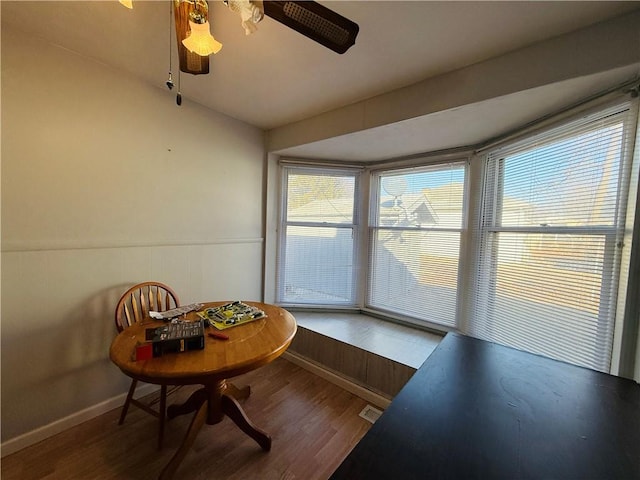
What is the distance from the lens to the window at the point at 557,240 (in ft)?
4.10

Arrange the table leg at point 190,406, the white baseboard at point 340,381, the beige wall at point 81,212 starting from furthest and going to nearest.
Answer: the white baseboard at point 340,381 < the table leg at point 190,406 < the beige wall at point 81,212

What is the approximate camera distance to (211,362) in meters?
1.06

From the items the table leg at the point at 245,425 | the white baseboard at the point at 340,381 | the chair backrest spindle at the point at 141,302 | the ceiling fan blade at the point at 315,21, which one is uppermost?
the ceiling fan blade at the point at 315,21

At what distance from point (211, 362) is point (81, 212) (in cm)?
127

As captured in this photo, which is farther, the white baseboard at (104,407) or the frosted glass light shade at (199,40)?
the white baseboard at (104,407)

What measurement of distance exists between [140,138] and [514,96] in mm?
2310

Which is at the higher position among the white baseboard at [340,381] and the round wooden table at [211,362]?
the round wooden table at [211,362]

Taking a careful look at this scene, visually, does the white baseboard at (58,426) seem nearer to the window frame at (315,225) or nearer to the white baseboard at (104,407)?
the white baseboard at (104,407)

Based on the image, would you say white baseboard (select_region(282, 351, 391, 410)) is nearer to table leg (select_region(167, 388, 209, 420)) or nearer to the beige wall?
table leg (select_region(167, 388, 209, 420))

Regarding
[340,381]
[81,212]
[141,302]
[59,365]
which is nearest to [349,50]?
[81,212]

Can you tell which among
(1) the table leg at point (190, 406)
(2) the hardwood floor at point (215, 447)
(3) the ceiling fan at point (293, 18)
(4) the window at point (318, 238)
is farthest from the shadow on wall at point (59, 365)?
(3) the ceiling fan at point (293, 18)

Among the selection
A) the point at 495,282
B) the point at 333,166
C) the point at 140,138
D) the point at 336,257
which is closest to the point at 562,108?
the point at 495,282

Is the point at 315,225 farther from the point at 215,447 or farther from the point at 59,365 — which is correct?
the point at 59,365

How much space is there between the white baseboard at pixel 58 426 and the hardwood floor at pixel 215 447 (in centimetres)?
3
